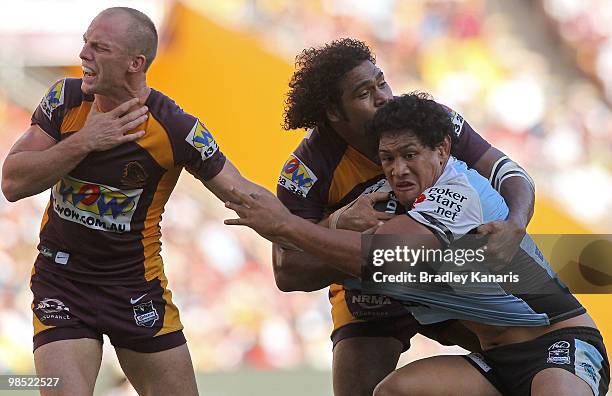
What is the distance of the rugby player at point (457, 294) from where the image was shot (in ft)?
13.1

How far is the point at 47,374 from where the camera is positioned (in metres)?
4.17

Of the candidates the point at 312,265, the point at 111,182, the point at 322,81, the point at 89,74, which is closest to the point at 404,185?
the point at 312,265

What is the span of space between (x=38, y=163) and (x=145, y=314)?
79 cm

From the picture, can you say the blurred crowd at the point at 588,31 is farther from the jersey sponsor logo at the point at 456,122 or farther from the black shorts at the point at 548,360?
the black shorts at the point at 548,360

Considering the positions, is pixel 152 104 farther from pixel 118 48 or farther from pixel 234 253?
pixel 234 253

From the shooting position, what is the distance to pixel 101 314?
439 cm

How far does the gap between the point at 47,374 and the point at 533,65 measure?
16.9 ft

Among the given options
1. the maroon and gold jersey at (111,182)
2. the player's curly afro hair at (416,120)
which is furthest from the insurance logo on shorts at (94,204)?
the player's curly afro hair at (416,120)

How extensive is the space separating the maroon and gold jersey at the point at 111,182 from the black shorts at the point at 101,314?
0.05 meters

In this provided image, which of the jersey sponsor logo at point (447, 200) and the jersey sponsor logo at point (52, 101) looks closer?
the jersey sponsor logo at point (447, 200)

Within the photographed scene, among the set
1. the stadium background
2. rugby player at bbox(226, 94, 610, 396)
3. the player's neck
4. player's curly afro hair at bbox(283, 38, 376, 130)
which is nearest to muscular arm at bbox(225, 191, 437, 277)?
rugby player at bbox(226, 94, 610, 396)

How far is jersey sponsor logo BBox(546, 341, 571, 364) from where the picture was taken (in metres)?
4.05

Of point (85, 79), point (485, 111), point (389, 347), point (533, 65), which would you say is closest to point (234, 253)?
point (485, 111)

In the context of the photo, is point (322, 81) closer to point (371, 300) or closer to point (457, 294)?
point (371, 300)
